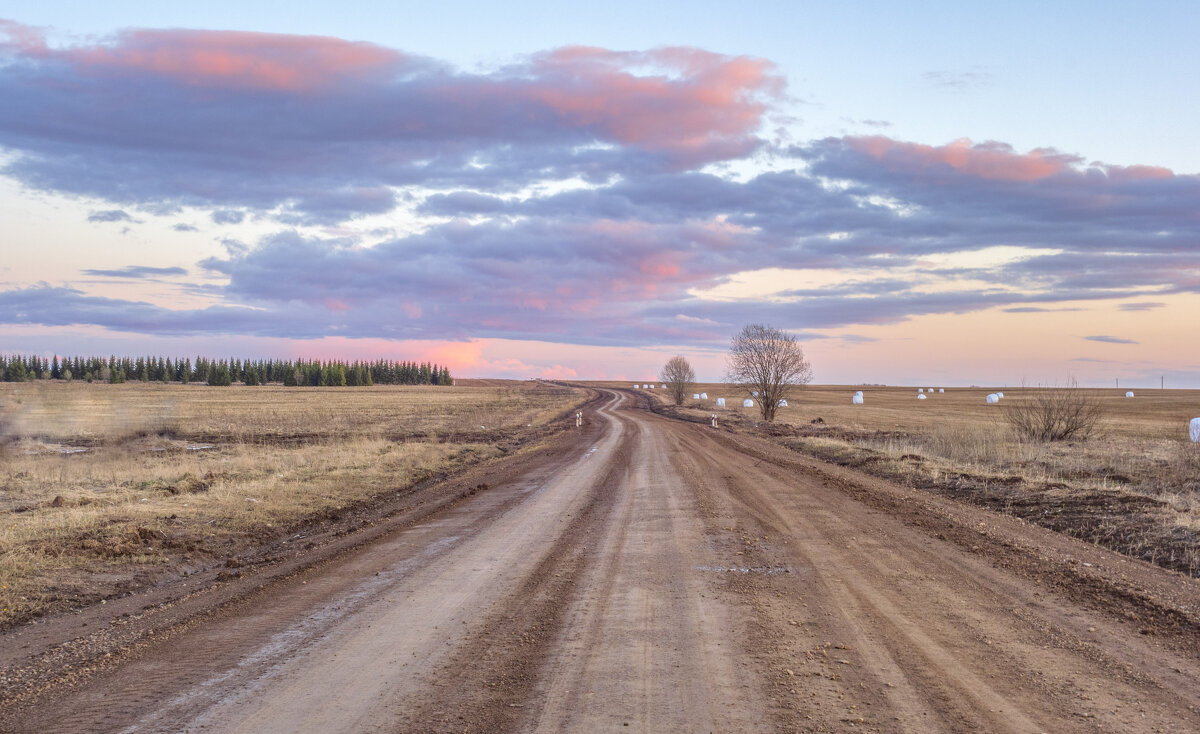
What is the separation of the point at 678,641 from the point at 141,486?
16022mm

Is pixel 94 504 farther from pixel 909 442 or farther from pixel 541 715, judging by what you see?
pixel 909 442

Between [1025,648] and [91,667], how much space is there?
7.61 m

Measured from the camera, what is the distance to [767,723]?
4.63 meters

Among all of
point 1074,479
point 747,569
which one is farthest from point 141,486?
point 1074,479

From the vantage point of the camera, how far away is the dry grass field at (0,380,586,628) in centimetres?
955

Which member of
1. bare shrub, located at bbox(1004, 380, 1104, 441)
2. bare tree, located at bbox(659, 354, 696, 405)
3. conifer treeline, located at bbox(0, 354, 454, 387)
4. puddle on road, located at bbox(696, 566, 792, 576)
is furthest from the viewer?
conifer treeline, located at bbox(0, 354, 454, 387)

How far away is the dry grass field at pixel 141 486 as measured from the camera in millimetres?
9547

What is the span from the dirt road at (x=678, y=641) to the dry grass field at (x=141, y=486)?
268cm

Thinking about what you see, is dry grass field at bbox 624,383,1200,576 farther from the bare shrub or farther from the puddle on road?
the puddle on road

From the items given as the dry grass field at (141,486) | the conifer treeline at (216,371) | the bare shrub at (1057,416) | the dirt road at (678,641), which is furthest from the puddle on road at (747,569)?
the conifer treeline at (216,371)

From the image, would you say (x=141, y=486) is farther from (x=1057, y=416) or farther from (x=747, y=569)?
(x=1057, y=416)

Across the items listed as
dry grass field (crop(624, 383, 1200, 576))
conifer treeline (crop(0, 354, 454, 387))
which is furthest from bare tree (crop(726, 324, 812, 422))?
conifer treeline (crop(0, 354, 454, 387))

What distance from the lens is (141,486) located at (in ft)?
57.0

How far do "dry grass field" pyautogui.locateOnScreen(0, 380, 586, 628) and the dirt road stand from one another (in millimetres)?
2680
